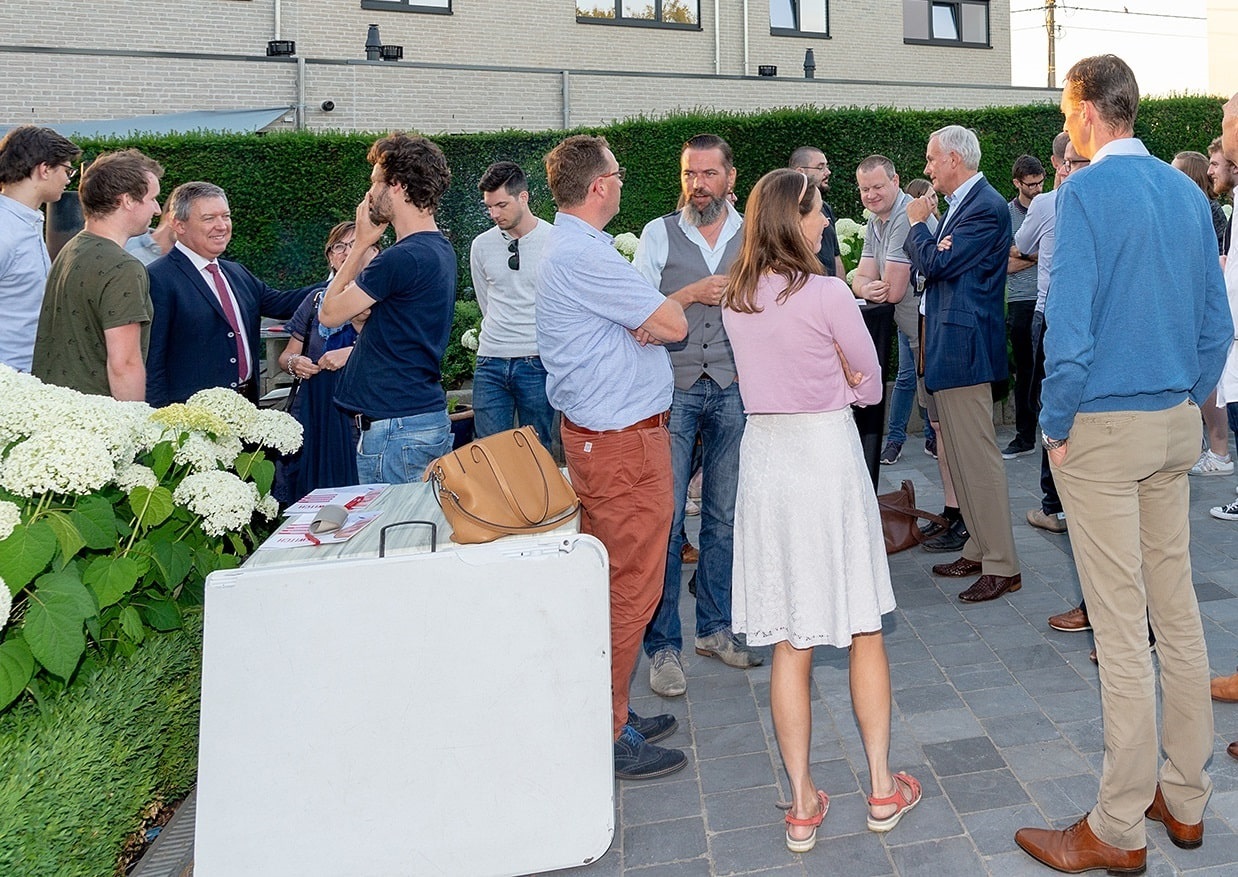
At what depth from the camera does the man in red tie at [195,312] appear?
489 cm

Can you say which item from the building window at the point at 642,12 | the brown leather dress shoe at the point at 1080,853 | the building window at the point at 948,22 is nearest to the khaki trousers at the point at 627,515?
the brown leather dress shoe at the point at 1080,853

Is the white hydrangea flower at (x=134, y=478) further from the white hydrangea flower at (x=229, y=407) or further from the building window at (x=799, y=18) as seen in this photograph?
the building window at (x=799, y=18)

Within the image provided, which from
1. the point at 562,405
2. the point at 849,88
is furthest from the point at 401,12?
the point at 562,405

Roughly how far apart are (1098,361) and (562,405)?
1775 millimetres

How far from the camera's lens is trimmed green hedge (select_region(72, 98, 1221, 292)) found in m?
13.2

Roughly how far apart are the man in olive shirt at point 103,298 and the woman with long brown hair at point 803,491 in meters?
2.32

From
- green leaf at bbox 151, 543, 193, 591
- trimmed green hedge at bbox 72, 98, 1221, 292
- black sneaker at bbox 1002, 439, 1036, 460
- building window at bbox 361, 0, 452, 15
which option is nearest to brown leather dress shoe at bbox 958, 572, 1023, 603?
black sneaker at bbox 1002, 439, 1036, 460

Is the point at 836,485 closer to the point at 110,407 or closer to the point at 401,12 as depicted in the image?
the point at 110,407

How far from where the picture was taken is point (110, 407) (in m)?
3.27

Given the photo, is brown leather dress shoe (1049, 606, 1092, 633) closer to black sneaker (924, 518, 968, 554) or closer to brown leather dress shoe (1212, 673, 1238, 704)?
brown leather dress shoe (1212, 673, 1238, 704)

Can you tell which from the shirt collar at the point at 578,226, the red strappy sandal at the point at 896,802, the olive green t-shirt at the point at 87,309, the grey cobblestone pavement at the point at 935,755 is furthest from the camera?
the olive green t-shirt at the point at 87,309

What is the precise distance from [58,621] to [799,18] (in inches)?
815

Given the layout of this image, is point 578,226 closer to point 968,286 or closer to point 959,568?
point 968,286

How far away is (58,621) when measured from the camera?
9.65 feet
